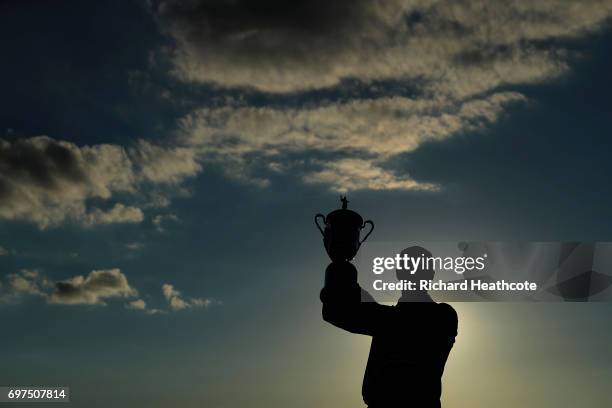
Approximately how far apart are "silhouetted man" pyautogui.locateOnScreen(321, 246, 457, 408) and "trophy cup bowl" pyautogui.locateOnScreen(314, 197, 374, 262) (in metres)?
0.33

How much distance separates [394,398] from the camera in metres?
9.29

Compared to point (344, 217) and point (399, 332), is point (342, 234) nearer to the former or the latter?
point (344, 217)

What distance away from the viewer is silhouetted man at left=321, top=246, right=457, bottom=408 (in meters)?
9.12

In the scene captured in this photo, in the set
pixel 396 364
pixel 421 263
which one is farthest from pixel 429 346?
pixel 421 263

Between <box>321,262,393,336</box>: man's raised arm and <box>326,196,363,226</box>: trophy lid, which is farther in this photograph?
<box>326,196,363,226</box>: trophy lid

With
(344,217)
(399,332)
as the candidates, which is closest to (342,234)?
(344,217)

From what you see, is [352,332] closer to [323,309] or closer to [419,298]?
[323,309]

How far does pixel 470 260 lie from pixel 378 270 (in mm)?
4868

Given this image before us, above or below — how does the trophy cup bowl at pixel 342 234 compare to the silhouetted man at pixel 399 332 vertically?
above

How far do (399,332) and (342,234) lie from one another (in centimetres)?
160

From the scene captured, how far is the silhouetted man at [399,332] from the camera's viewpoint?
9125 millimetres

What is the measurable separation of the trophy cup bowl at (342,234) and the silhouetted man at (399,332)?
33 centimetres

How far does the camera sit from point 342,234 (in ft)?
32.1

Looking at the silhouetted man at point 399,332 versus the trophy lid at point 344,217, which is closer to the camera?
the silhouetted man at point 399,332
